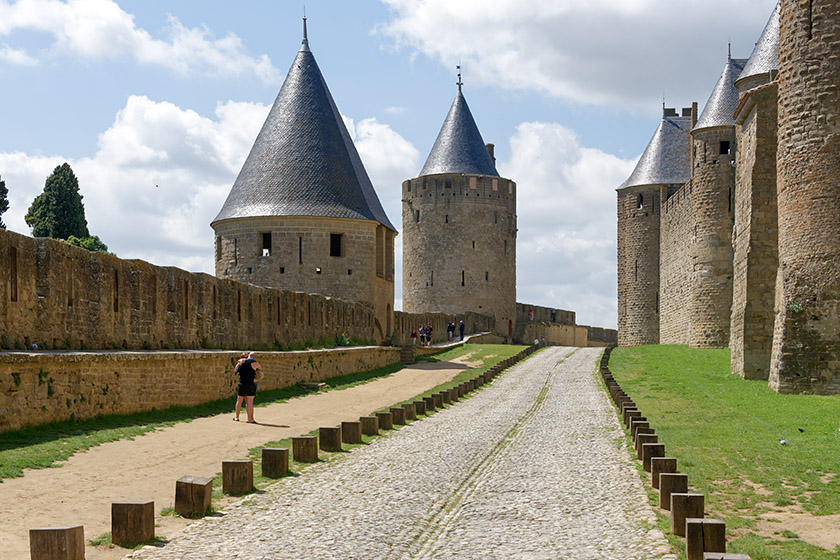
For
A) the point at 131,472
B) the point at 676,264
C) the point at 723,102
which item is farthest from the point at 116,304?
the point at 676,264

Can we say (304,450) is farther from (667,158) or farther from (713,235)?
(667,158)

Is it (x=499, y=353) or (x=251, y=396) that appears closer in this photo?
(x=251, y=396)

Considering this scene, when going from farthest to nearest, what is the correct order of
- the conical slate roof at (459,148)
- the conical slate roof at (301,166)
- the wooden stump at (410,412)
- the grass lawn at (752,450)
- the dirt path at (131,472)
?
the conical slate roof at (459,148), the conical slate roof at (301,166), the wooden stump at (410,412), the grass lawn at (752,450), the dirt path at (131,472)

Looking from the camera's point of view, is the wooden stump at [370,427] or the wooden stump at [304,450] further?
the wooden stump at [370,427]

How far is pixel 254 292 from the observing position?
22656mm

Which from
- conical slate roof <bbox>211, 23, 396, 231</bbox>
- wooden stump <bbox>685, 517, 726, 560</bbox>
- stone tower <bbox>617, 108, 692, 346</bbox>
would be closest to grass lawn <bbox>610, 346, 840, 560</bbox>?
wooden stump <bbox>685, 517, 726, 560</bbox>

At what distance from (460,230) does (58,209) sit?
20953mm

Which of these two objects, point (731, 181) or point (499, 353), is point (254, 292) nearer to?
point (499, 353)

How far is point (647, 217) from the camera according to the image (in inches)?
1884

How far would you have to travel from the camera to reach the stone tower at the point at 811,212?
60.0 ft

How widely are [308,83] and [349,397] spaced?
19390mm

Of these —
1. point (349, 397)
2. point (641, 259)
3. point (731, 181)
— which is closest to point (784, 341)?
point (349, 397)

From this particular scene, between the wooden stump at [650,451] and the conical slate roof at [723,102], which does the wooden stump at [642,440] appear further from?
the conical slate roof at [723,102]

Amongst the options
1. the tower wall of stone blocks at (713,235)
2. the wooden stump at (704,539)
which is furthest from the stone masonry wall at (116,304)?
the tower wall of stone blocks at (713,235)
